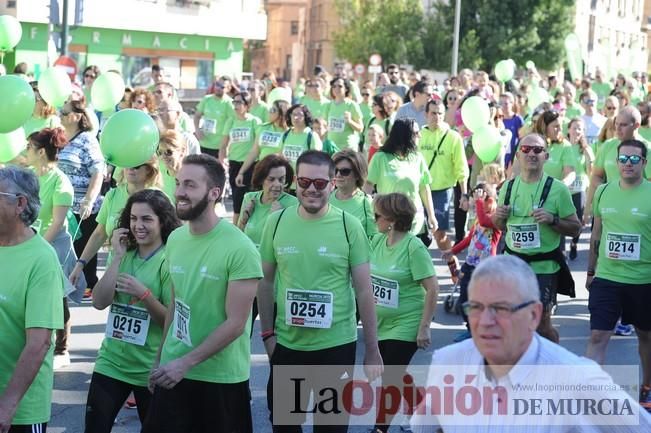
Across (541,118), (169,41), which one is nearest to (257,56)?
(169,41)

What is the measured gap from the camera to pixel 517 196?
27.7 feet

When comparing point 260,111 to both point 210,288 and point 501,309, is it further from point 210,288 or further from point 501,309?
point 501,309

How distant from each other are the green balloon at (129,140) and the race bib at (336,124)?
8.94m

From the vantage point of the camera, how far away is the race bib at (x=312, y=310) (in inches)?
231

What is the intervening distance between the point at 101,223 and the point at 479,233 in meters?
3.34

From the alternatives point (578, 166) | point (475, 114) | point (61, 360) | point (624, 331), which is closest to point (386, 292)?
point (61, 360)

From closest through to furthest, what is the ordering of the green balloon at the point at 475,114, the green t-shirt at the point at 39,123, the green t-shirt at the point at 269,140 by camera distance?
the green t-shirt at the point at 39,123, the green balloon at the point at 475,114, the green t-shirt at the point at 269,140

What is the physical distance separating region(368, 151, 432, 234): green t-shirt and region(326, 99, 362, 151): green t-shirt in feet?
20.2

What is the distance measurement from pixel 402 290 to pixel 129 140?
206 cm

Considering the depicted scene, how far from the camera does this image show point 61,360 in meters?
8.58

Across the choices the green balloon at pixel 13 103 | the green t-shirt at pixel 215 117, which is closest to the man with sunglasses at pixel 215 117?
the green t-shirt at pixel 215 117

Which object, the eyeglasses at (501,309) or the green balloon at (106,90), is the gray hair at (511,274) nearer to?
the eyeglasses at (501,309)

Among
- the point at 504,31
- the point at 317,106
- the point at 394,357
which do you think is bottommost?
the point at 394,357

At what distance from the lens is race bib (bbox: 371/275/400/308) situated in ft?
22.9
